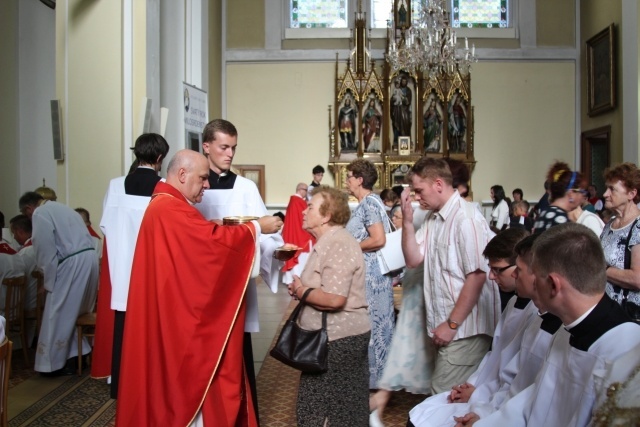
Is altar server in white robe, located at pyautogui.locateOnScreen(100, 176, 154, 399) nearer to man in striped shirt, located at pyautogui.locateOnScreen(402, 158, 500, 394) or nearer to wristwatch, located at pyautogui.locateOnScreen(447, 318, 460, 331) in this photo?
man in striped shirt, located at pyautogui.locateOnScreen(402, 158, 500, 394)

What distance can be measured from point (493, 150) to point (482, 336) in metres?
13.3

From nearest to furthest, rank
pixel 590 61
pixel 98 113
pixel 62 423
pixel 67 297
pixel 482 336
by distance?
pixel 482 336
pixel 62 423
pixel 67 297
pixel 98 113
pixel 590 61

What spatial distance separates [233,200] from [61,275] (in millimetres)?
2789

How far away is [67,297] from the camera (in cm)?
624

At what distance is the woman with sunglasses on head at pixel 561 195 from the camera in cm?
422

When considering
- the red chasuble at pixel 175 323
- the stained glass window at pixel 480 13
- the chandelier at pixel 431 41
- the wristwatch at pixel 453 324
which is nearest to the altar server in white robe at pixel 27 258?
the red chasuble at pixel 175 323

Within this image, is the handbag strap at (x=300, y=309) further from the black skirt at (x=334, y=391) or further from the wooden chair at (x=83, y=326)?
the wooden chair at (x=83, y=326)

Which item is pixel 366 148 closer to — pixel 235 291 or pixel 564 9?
pixel 564 9

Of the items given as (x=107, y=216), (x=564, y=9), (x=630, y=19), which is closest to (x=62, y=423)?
(x=107, y=216)

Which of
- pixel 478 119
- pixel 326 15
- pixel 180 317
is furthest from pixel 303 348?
pixel 326 15

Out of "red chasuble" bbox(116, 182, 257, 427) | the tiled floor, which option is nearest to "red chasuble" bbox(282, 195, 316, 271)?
the tiled floor

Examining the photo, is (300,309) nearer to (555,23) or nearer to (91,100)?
(91,100)

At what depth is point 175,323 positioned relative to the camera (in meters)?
3.38

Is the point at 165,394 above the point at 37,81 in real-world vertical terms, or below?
below
